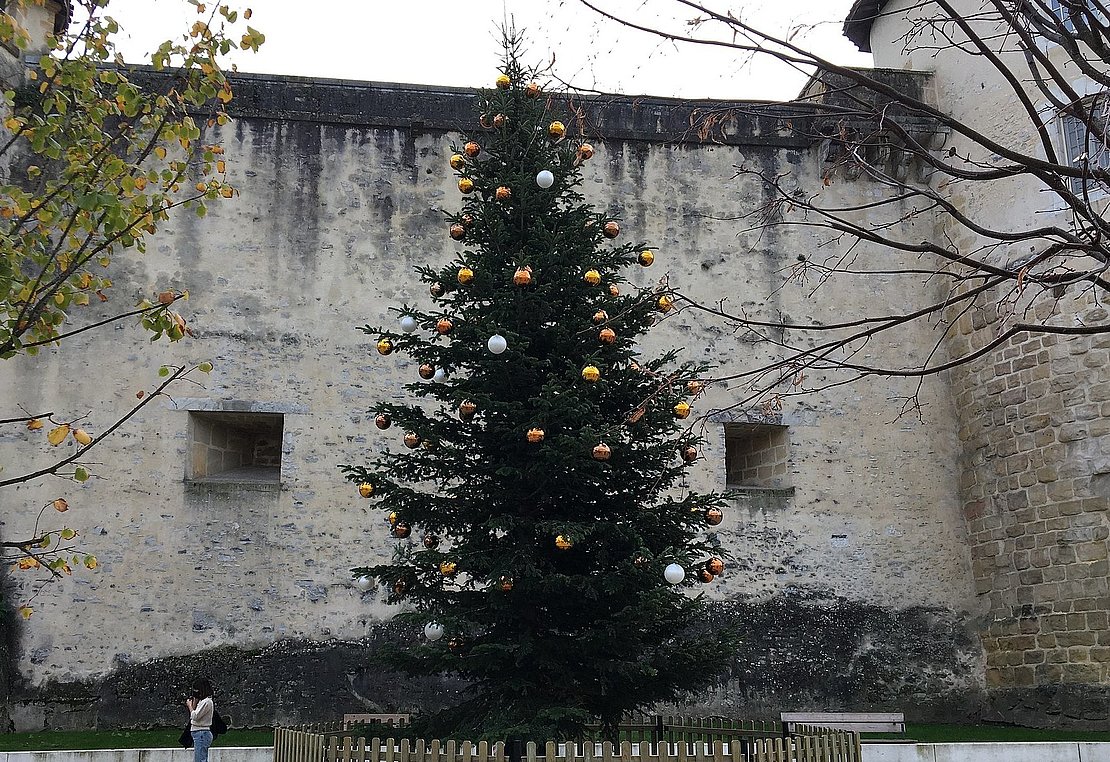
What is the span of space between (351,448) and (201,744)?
3.87 metres

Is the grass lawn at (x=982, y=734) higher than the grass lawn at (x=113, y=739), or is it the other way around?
the grass lawn at (x=113, y=739)

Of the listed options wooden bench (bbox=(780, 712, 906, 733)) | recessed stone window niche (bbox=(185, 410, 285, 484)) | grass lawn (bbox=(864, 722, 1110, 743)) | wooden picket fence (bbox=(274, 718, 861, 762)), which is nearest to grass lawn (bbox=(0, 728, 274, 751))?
recessed stone window niche (bbox=(185, 410, 285, 484))

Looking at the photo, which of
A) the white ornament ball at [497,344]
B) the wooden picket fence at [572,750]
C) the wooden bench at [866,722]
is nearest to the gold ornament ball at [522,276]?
the white ornament ball at [497,344]

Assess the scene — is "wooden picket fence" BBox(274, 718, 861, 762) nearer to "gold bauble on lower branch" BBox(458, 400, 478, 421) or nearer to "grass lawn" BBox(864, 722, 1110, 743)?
"gold bauble on lower branch" BBox(458, 400, 478, 421)

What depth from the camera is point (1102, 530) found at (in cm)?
966

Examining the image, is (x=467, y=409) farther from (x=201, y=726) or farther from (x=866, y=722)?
(x=866, y=722)

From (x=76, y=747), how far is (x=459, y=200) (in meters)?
6.97

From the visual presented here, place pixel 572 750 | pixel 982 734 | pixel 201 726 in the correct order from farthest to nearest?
pixel 982 734
pixel 201 726
pixel 572 750

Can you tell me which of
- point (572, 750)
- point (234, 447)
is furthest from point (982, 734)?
point (234, 447)

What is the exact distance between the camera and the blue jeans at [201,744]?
7.64 m

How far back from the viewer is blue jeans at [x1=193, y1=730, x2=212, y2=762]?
764 cm

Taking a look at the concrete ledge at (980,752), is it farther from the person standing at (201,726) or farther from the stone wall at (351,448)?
the person standing at (201,726)

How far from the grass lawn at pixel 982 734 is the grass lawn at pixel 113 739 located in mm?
5670

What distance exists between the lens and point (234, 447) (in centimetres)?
1159
